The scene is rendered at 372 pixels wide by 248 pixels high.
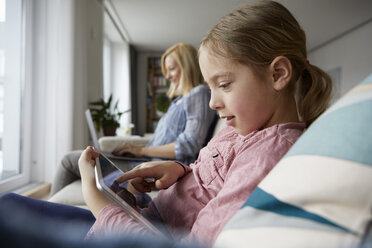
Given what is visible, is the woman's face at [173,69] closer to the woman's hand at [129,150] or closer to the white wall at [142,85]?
the woman's hand at [129,150]

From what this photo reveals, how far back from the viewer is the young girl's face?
25.7 inches

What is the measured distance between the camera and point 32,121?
2594mm

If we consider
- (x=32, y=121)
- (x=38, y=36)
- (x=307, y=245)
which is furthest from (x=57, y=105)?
(x=307, y=245)

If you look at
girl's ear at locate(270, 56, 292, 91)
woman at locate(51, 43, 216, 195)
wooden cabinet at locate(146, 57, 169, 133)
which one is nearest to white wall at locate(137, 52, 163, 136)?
wooden cabinet at locate(146, 57, 169, 133)

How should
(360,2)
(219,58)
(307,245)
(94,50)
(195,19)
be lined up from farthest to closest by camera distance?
(195,19), (360,2), (94,50), (219,58), (307,245)

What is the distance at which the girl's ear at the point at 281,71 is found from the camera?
2.19 ft

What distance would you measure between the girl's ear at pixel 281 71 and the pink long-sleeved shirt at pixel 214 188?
0.10 meters

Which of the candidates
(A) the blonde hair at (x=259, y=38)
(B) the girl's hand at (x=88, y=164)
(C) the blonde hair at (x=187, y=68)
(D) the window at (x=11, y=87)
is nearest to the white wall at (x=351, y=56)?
(C) the blonde hair at (x=187, y=68)

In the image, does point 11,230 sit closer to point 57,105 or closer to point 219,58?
point 219,58

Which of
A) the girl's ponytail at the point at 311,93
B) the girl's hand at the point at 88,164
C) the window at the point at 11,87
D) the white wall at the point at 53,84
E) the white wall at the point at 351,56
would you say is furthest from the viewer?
the white wall at the point at 351,56

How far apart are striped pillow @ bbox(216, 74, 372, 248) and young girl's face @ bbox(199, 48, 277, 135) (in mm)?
287

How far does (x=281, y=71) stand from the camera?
68 centimetres

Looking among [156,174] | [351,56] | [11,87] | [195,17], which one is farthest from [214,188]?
[351,56]

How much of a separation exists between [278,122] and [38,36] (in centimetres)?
260
